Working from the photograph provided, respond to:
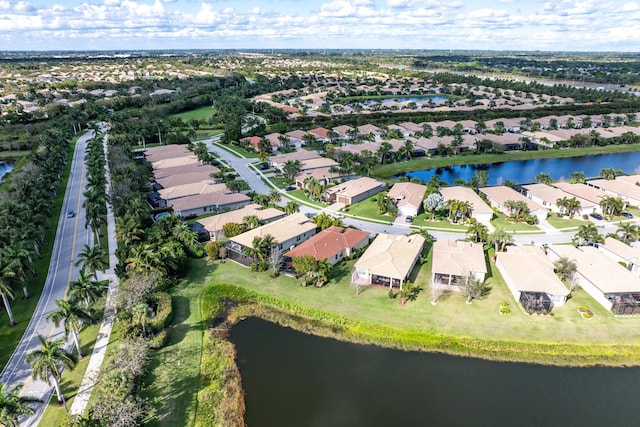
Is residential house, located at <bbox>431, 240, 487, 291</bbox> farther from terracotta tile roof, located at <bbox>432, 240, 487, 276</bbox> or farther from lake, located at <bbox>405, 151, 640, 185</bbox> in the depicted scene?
lake, located at <bbox>405, 151, 640, 185</bbox>

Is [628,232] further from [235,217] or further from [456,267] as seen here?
[235,217]

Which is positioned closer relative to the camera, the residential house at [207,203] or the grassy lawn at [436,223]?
the grassy lawn at [436,223]

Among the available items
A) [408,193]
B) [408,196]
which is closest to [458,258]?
[408,196]

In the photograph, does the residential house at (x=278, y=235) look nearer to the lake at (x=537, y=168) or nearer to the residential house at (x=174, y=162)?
the residential house at (x=174, y=162)

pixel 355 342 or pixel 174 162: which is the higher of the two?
pixel 174 162

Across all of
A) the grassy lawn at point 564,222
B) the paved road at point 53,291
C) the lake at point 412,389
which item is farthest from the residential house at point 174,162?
the grassy lawn at point 564,222

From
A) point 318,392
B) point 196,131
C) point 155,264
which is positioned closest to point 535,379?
point 318,392

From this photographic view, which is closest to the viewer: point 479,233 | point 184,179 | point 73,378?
point 73,378

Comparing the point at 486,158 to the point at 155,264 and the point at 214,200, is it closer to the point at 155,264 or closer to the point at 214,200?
the point at 214,200
